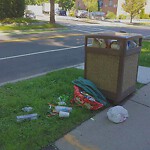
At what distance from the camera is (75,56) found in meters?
9.60

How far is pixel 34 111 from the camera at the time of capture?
383 centimetres

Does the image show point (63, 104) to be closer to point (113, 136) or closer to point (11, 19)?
point (113, 136)

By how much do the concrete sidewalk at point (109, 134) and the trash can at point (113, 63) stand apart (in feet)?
1.45

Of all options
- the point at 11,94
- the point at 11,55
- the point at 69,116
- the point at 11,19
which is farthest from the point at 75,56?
the point at 11,19

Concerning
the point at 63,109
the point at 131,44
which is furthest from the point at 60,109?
Result: the point at 131,44

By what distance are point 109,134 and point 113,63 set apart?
4.35 feet

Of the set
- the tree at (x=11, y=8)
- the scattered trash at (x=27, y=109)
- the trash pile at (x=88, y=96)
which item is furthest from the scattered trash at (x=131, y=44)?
the tree at (x=11, y=8)

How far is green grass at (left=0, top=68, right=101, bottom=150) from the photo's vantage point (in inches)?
120

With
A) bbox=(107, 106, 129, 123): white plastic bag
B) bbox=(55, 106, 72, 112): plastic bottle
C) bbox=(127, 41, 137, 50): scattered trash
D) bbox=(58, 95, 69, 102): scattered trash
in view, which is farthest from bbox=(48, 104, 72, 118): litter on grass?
bbox=(127, 41, 137, 50): scattered trash

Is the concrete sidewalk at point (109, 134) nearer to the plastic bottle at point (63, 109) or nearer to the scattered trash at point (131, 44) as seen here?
the plastic bottle at point (63, 109)

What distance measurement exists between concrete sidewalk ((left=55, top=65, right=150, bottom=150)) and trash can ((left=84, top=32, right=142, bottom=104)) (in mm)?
442

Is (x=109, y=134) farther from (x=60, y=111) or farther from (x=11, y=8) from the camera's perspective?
(x=11, y=8)

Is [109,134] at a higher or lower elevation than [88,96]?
lower

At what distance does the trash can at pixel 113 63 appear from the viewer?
408 centimetres
